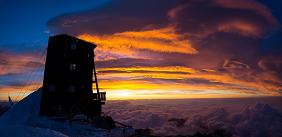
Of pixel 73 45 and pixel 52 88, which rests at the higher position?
pixel 73 45

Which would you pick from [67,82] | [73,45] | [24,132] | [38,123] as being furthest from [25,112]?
[24,132]

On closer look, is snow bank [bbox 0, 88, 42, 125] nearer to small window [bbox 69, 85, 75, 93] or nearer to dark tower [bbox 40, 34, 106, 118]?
dark tower [bbox 40, 34, 106, 118]

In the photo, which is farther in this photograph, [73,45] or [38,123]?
[73,45]

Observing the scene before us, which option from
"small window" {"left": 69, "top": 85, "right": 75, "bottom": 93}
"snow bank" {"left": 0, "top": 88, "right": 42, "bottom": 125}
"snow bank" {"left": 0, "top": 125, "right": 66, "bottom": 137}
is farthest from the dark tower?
"snow bank" {"left": 0, "top": 125, "right": 66, "bottom": 137}

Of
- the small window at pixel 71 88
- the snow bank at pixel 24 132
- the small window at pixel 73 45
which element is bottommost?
the snow bank at pixel 24 132

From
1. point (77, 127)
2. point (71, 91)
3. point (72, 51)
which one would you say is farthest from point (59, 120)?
point (72, 51)

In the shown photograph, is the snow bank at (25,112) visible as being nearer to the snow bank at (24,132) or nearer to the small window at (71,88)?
the small window at (71,88)

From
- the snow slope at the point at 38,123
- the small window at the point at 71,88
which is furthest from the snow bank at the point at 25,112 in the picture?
the small window at the point at 71,88

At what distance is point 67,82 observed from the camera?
4778 centimetres

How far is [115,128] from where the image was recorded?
47.4 meters

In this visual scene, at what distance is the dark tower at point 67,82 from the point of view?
4666 centimetres

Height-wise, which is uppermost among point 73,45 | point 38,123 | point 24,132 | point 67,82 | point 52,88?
point 73,45

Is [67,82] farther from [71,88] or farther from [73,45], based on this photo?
[73,45]

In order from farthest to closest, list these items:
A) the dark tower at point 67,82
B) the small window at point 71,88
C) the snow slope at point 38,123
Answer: the small window at point 71,88 → the dark tower at point 67,82 → the snow slope at point 38,123
